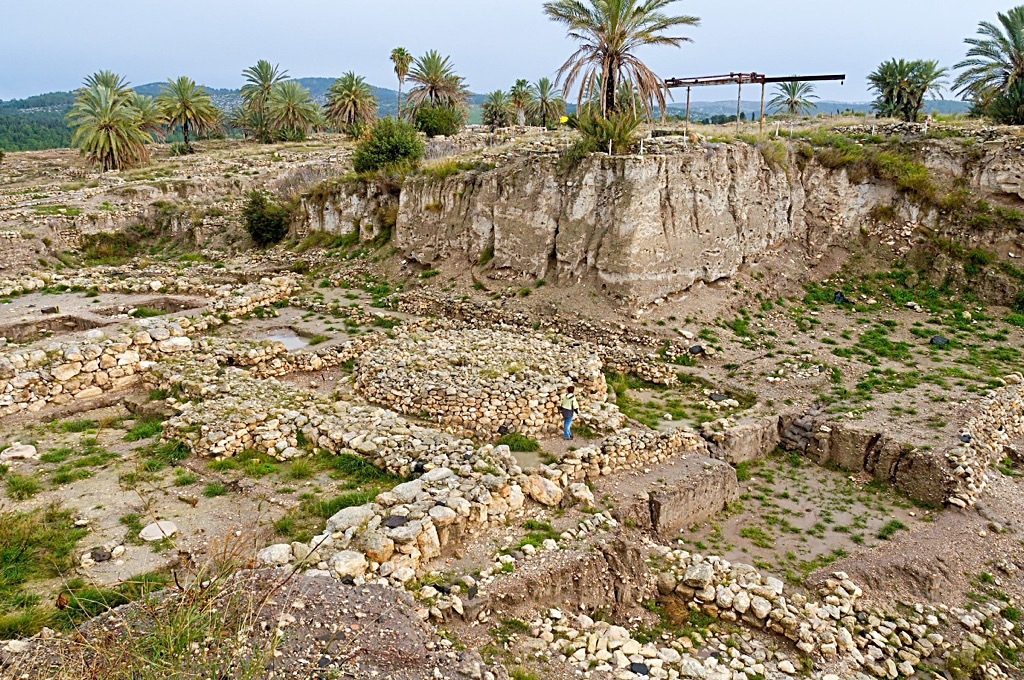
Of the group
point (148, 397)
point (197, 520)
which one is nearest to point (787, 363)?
point (197, 520)

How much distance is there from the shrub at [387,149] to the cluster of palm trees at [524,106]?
20569 millimetres

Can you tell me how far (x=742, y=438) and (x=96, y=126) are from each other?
34.3m

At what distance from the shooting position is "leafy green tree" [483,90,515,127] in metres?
44.4

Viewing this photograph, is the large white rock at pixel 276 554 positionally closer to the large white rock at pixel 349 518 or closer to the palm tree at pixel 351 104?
the large white rock at pixel 349 518

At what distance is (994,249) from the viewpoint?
60.3 feet

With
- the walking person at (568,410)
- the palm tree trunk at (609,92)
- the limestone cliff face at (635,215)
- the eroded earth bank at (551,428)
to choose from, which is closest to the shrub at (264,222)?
the eroded earth bank at (551,428)

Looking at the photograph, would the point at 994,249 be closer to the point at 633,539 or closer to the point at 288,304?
the point at 633,539

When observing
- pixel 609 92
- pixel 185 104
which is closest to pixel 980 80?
pixel 609 92

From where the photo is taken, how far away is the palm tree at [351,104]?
40.6m

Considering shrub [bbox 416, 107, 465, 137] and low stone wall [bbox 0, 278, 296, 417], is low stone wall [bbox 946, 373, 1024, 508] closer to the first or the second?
low stone wall [bbox 0, 278, 296, 417]

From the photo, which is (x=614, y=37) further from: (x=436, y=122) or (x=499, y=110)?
(x=499, y=110)

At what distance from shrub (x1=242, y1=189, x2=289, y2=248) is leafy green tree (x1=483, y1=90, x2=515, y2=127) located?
74.5 ft

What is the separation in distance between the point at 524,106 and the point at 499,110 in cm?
192

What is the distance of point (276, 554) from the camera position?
720 centimetres
